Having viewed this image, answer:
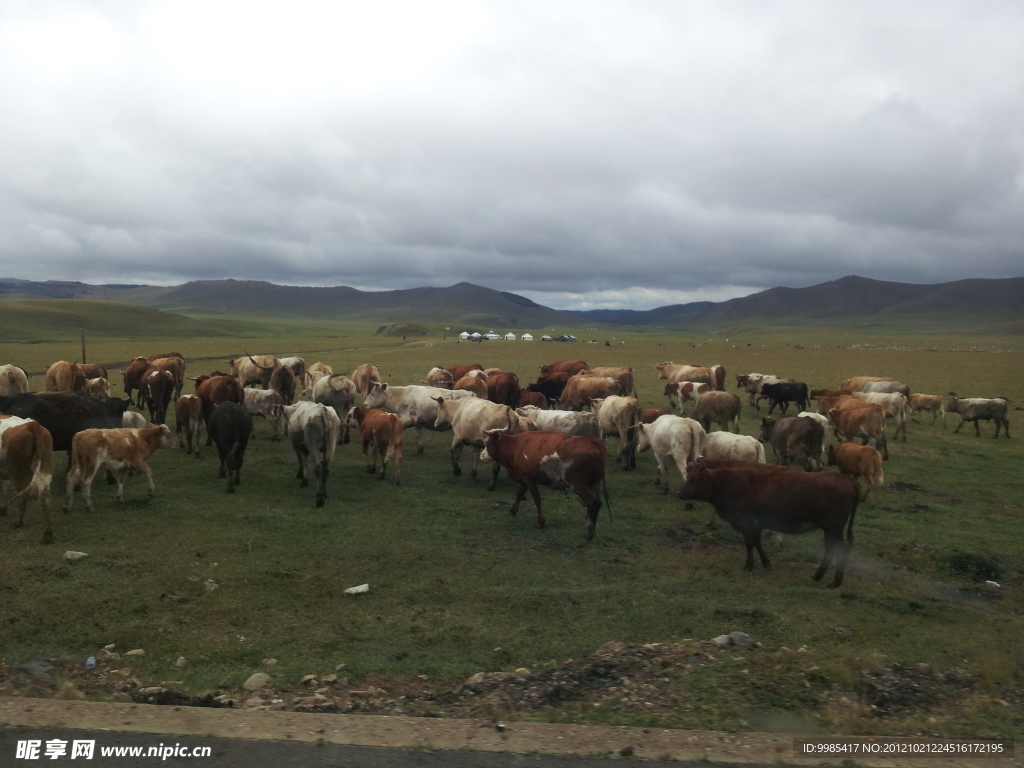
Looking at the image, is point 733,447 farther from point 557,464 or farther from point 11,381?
point 11,381

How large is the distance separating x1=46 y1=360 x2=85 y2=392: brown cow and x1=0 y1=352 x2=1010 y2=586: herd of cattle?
43 mm

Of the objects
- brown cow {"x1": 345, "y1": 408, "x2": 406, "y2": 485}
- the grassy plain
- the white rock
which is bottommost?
the grassy plain

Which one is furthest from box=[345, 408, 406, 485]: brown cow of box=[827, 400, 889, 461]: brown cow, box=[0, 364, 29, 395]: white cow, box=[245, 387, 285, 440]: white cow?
box=[827, 400, 889, 461]: brown cow

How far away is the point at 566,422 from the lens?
15.8 metres

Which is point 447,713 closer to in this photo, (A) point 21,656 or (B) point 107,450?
(A) point 21,656

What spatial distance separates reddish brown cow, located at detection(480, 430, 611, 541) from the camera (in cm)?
1071

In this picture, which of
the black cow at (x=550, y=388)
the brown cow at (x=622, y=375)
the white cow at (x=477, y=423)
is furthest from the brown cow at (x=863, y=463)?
the black cow at (x=550, y=388)

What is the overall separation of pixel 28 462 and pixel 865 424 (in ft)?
58.3

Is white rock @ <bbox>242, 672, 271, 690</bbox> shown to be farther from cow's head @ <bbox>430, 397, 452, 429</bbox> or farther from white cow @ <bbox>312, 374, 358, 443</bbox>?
white cow @ <bbox>312, 374, 358, 443</bbox>

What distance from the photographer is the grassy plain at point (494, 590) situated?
20.4 ft

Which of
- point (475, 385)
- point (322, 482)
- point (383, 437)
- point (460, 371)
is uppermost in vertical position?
point (460, 371)

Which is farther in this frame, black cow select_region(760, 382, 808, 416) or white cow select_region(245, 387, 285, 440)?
black cow select_region(760, 382, 808, 416)

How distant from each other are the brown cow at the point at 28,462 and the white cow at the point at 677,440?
1031 centimetres

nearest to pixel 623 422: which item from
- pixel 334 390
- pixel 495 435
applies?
pixel 495 435
